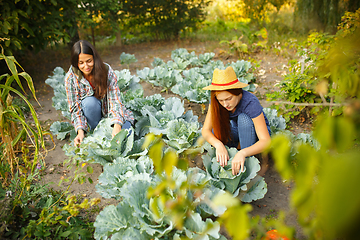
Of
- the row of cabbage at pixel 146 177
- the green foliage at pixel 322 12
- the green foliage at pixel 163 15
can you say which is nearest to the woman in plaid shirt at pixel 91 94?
the row of cabbage at pixel 146 177

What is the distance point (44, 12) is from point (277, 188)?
4.74 meters

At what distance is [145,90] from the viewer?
169 inches

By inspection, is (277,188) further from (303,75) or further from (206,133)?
(303,75)

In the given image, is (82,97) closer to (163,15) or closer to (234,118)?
(234,118)

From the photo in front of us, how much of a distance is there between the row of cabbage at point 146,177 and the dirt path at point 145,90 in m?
0.23

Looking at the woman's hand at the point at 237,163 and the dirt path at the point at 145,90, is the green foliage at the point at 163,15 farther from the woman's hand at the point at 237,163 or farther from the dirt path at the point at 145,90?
the woman's hand at the point at 237,163

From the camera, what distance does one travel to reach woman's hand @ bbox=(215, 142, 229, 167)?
6.15 ft

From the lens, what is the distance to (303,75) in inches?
107

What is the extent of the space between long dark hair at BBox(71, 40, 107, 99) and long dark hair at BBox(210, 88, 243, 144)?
1.15 meters

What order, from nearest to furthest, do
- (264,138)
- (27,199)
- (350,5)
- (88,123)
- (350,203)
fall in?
(350,203), (27,199), (264,138), (88,123), (350,5)

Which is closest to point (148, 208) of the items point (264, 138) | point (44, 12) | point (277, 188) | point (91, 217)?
point (91, 217)

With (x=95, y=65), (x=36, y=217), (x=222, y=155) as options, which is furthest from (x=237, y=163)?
(x=95, y=65)

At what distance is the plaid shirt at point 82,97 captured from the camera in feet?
8.02

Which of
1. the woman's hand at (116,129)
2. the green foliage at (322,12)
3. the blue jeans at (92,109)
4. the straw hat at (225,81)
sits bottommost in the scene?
the woman's hand at (116,129)
